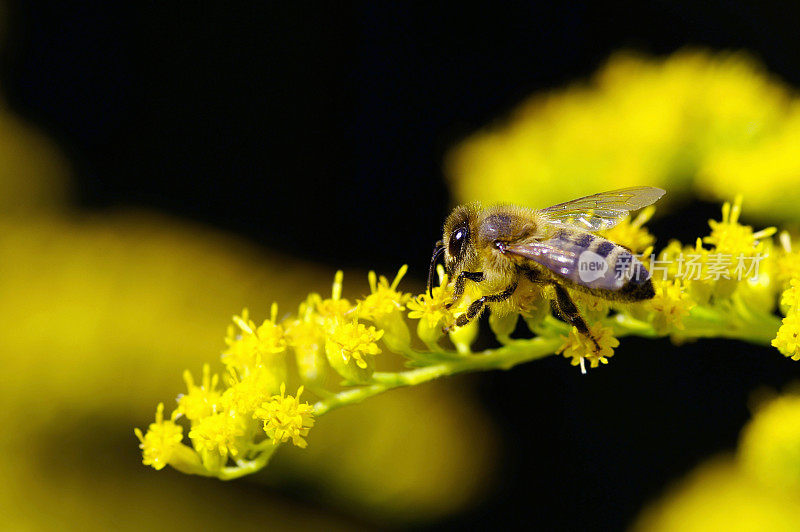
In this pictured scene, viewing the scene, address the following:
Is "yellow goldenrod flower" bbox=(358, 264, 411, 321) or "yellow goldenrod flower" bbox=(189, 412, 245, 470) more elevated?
"yellow goldenrod flower" bbox=(358, 264, 411, 321)

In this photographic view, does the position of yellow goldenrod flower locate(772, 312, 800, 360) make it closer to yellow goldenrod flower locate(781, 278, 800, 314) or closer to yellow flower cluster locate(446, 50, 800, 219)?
yellow goldenrod flower locate(781, 278, 800, 314)

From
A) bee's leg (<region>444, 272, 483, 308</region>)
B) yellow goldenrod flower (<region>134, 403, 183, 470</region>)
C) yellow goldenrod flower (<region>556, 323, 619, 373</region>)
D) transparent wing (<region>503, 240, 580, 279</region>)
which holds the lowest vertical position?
yellow goldenrod flower (<region>134, 403, 183, 470</region>)

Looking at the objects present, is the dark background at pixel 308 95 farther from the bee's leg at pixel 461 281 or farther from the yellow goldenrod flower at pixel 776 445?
the bee's leg at pixel 461 281

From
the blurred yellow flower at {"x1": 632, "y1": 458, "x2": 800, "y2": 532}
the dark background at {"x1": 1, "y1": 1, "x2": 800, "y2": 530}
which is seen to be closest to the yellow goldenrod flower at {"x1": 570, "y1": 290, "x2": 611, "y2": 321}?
the blurred yellow flower at {"x1": 632, "y1": 458, "x2": 800, "y2": 532}

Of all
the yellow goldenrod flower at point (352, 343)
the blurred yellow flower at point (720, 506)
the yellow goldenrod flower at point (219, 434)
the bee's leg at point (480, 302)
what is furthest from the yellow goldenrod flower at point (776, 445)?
the yellow goldenrod flower at point (219, 434)

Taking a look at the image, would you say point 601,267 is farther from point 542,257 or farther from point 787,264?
point 787,264

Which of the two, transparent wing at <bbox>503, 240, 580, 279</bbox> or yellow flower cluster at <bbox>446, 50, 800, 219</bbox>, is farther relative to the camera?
yellow flower cluster at <bbox>446, 50, 800, 219</bbox>

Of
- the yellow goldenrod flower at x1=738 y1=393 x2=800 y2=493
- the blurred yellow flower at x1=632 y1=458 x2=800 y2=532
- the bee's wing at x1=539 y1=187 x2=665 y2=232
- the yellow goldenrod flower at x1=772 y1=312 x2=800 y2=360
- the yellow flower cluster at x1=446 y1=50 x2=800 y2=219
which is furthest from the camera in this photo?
the yellow flower cluster at x1=446 y1=50 x2=800 y2=219
